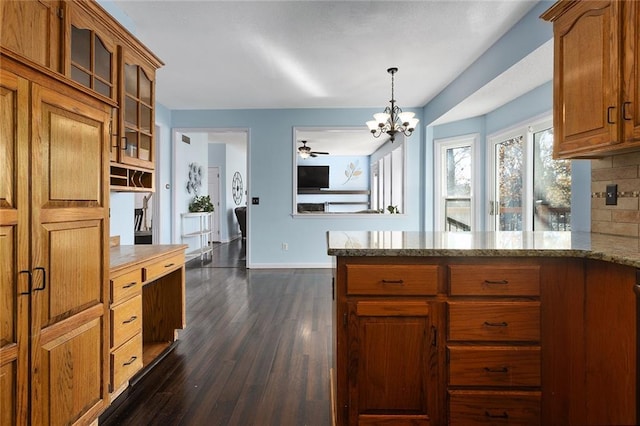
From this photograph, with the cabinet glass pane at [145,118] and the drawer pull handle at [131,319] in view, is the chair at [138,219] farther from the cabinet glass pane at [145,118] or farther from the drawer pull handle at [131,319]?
the drawer pull handle at [131,319]

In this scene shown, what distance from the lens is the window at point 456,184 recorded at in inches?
201

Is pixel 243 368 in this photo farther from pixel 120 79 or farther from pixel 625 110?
pixel 625 110

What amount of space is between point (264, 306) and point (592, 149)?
3.00m

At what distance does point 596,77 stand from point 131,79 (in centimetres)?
283

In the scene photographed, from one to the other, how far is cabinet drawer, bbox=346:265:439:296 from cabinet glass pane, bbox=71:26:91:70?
6.29 ft

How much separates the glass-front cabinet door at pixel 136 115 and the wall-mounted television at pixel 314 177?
836cm

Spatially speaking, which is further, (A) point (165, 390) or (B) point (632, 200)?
(A) point (165, 390)

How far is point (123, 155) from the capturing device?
2344 mm

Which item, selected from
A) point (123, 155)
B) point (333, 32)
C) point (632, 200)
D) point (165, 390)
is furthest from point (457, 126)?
point (165, 390)

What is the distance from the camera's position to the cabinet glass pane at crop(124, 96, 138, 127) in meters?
2.42

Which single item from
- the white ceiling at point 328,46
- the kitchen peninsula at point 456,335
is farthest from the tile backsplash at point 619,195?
the white ceiling at point 328,46

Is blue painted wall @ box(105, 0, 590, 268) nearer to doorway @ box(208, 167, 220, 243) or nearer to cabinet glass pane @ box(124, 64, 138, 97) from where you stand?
cabinet glass pane @ box(124, 64, 138, 97)

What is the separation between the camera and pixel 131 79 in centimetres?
249

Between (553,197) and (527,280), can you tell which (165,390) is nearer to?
(527,280)
